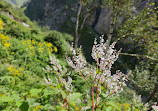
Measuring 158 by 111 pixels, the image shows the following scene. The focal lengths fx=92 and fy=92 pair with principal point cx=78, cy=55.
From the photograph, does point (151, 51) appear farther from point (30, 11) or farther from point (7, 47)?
point (30, 11)

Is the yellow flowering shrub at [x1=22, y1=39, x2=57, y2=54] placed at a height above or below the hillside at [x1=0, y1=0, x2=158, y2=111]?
above

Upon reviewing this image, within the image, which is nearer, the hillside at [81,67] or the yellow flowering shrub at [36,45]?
the hillside at [81,67]

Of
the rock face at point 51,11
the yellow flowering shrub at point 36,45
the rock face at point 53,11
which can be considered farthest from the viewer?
the rock face at point 51,11

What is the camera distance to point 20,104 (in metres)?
1.04

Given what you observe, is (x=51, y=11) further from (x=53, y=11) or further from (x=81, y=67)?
(x=81, y=67)

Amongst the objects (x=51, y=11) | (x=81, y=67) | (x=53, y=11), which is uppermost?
(x=51, y=11)

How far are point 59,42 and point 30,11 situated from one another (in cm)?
6697

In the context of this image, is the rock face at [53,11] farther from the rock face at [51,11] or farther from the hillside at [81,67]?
the hillside at [81,67]

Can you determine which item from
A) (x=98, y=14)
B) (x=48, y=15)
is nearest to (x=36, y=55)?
(x=98, y=14)

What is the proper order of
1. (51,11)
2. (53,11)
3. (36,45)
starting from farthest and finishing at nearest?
(51,11), (53,11), (36,45)

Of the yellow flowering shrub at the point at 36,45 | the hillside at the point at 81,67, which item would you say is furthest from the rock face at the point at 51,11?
the yellow flowering shrub at the point at 36,45

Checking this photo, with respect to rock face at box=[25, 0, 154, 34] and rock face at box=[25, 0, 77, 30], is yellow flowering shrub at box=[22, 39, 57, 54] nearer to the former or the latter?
rock face at box=[25, 0, 154, 34]

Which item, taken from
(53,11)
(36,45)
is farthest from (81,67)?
(53,11)

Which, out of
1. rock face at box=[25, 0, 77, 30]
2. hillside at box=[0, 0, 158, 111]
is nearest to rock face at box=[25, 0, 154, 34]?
rock face at box=[25, 0, 77, 30]
